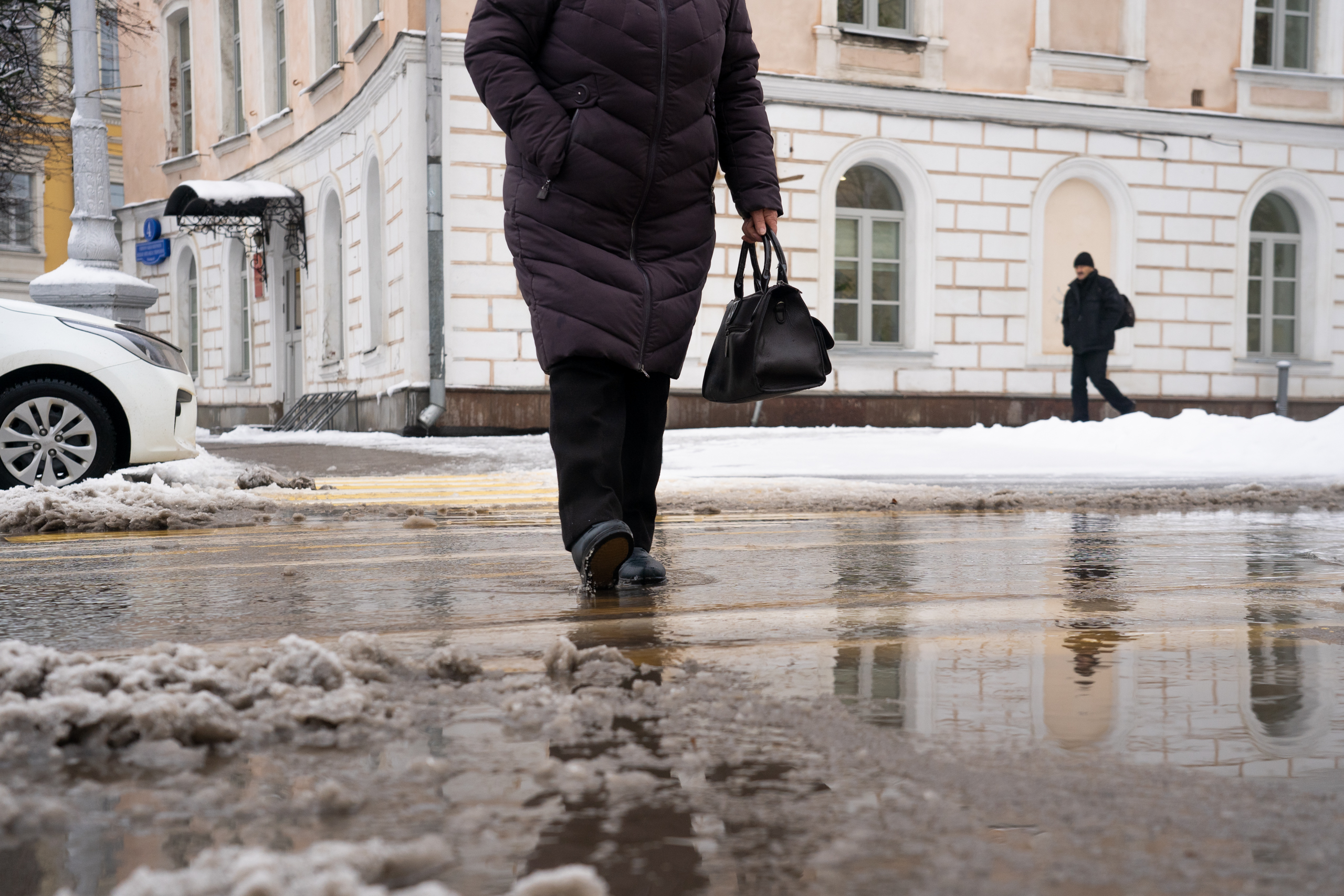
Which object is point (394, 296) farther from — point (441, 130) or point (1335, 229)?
point (1335, 229)

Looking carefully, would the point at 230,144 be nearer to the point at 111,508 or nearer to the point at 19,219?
the point at 19,219

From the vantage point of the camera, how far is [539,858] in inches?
52.8

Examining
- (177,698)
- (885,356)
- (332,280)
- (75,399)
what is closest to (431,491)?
(75,399)

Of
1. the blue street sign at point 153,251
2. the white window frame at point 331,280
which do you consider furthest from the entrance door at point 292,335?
the blue street sign at point 153,251

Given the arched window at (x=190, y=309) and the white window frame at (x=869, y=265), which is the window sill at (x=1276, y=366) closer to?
the white window frame at (x=869, y=265)

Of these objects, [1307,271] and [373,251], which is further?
[1307,271]

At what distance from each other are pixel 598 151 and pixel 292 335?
700 inches

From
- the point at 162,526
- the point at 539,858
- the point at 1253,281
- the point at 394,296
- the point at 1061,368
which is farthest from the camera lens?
the point at 1253,281

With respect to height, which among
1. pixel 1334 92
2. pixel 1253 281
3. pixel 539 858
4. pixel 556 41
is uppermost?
pixel 1334 92

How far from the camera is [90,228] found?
403 inches

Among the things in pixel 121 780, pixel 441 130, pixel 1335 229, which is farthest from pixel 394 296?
pixel 121 780

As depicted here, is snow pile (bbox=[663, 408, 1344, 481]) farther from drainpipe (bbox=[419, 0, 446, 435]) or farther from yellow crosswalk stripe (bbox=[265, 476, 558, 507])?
drainpipe (bbox=[419, 0, 446, 435])

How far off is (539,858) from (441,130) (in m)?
13.3

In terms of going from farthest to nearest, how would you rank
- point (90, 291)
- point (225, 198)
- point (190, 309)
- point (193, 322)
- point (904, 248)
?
point (190, 309)
point (193, 322)
point (225, 198)
point (904, 248)
point (90, 291)
